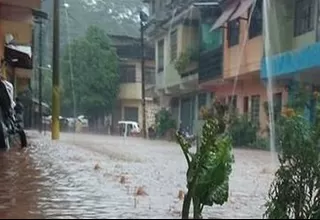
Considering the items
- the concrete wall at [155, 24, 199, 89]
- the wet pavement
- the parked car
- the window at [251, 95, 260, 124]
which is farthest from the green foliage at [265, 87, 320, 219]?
the parked car

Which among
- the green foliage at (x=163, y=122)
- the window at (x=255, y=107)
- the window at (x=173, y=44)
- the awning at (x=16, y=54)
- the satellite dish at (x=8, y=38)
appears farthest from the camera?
the green foliage at (x=163, y=122)

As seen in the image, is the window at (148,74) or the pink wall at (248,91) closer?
the pink wall at (248,91)

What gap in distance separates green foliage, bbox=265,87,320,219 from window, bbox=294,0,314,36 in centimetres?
1798

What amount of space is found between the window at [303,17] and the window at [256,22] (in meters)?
1.92

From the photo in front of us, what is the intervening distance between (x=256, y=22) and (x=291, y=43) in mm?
2694

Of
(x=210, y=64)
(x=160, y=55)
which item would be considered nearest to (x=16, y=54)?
(x=210, y=64)

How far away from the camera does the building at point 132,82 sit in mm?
49812

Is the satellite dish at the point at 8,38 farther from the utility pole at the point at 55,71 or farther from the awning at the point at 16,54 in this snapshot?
the utility pole at the point at 55,71

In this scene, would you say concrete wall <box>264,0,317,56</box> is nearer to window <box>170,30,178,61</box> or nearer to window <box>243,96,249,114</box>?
window <box>243,96,249,114</box>

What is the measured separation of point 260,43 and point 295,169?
20977 mm

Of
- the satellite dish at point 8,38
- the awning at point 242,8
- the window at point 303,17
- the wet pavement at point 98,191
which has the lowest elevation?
the wet pavement at point 98,191

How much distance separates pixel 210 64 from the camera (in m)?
33.0

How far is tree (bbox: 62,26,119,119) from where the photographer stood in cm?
4538

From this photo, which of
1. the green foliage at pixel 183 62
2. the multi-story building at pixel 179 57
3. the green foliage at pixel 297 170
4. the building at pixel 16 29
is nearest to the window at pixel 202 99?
the multi-story building at pixel 179 57
